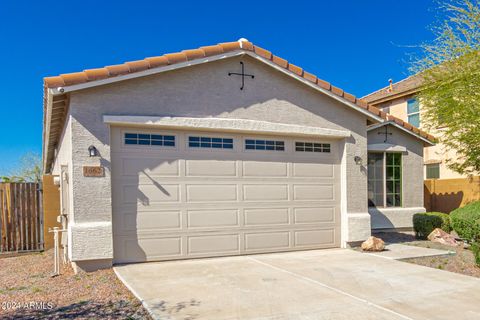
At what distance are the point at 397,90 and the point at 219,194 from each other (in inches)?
577

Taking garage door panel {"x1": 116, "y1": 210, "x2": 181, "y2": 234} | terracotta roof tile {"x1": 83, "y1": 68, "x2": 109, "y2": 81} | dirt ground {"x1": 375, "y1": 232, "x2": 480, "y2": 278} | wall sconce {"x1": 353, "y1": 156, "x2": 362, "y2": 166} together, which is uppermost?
terracotta roof tile {"x1": 83, "y1": 68, "x2": 109, "y2": 81}

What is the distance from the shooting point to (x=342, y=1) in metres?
16.0

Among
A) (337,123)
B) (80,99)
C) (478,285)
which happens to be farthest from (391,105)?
(80,99)

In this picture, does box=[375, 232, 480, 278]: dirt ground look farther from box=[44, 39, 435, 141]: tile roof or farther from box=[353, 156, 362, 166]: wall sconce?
box=[44, 39, 435, 141]: tile roof

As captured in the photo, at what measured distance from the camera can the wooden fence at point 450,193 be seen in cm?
1500

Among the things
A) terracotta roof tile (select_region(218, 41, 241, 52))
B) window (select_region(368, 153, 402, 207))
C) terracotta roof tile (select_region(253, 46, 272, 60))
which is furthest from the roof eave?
terracotta roof tile (select_region(218, 41, 241, 52))

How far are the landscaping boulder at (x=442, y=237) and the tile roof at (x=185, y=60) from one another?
11.7 ft

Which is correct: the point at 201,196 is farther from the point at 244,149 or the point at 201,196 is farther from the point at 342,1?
the point at 342,1

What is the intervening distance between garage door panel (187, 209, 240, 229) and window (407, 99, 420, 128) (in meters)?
13.0

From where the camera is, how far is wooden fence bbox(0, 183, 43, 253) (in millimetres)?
10484

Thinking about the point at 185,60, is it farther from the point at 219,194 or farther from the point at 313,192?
the point at 313,192

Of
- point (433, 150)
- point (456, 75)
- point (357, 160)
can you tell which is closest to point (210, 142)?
point (357, 160)

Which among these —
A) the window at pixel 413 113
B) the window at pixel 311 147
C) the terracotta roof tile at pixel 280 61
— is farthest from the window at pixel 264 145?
the window at pixel 413 113

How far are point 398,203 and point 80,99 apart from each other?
394 inches
